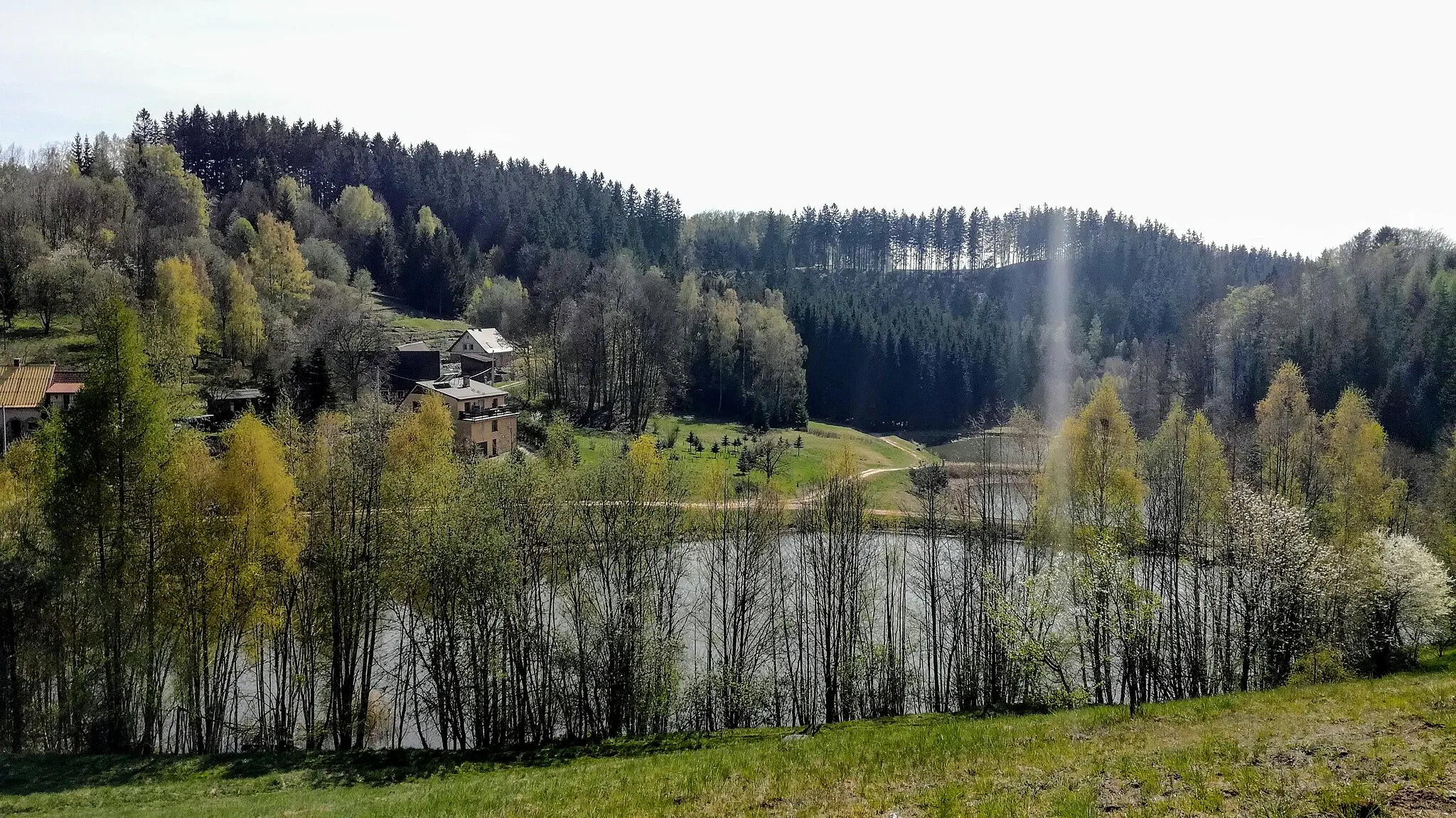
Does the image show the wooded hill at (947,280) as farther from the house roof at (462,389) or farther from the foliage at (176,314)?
the foliage at (176,314)

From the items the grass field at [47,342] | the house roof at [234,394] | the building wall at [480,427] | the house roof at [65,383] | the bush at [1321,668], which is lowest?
the bush at [1321,668]

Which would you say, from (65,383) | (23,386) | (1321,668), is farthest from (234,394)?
(1321,668)

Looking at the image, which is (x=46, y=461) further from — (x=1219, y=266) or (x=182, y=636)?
(x=1219, y=266)

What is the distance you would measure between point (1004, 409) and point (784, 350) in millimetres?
34980

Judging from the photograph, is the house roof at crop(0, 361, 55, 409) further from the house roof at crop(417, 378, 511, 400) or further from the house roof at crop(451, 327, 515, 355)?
the house roof at crop(451, 327, 515, 355)

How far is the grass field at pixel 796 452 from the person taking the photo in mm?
62781

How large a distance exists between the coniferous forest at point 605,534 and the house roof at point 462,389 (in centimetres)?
622

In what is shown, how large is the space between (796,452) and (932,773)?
59488 millimetres

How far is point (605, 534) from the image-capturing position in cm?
3111

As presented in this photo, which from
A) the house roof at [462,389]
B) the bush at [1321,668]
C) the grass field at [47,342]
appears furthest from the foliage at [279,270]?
the bush at [1321,668]

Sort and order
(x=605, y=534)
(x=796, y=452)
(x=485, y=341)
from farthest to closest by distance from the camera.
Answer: (x=485, y=341)
(x=796, y=452)
(x=605, y=534)

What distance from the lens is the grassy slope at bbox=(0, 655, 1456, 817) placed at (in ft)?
41.4

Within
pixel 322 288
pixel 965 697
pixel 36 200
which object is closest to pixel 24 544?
pixel 965 697

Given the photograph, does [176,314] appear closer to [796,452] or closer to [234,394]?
[234,394]
